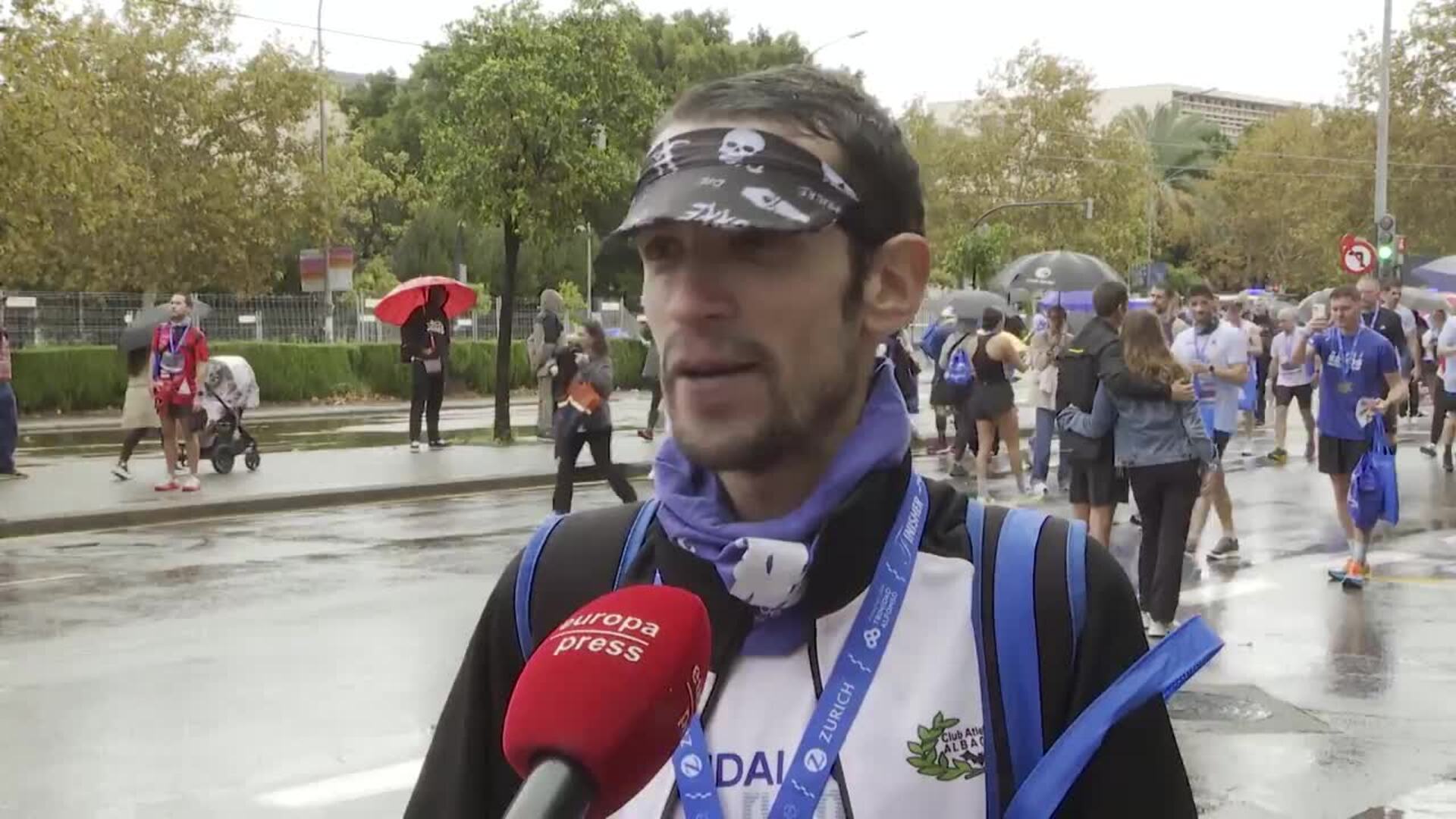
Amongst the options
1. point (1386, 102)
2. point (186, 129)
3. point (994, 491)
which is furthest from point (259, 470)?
point (1386, 102)

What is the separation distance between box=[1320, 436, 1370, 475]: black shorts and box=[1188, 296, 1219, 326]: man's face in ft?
6.62

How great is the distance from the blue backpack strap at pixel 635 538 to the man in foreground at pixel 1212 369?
10.6 meters

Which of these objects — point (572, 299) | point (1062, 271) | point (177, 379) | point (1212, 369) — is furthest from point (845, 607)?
point (572, 299)

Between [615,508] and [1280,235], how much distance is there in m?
67.3

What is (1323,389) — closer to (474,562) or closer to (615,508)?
(474,562)

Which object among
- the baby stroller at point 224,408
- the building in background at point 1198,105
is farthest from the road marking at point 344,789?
the building in background at point 1198,105

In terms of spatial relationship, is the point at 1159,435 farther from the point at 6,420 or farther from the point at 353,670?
the point at 6,420

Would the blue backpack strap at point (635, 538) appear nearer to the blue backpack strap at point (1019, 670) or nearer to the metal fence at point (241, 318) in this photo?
the blue backpack strap at point (1019, 670)

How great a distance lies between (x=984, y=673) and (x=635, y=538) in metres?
0.40

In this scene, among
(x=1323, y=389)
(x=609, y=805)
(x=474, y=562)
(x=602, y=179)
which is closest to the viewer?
(x=609, y=805)

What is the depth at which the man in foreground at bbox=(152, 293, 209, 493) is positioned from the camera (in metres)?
15.4

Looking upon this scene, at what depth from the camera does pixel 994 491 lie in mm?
16375

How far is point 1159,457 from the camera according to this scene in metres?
9.09

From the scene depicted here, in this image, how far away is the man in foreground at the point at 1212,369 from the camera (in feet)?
39.6
